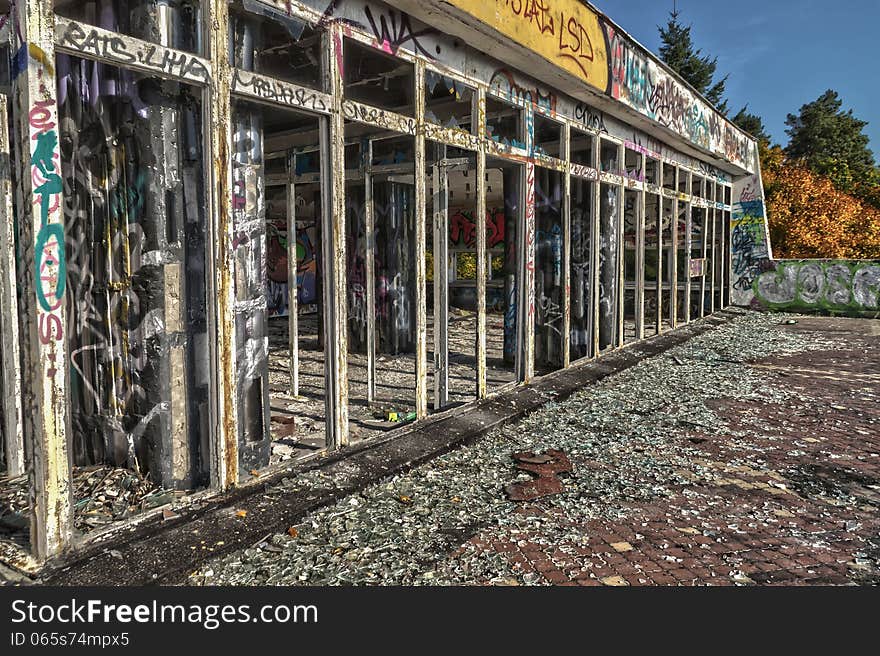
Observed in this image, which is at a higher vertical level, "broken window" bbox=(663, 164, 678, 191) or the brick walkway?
"broken window" bbox=(663, 164, 678, 191)

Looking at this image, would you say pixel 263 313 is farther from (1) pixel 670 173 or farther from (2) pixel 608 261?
(1) pixel 670 173

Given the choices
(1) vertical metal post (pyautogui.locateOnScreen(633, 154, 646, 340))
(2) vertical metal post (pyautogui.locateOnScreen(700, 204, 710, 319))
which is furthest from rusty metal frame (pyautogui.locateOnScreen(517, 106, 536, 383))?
(2) vertical metal post (pyautogui.locateOnScreen(700, 204, 710, 319))

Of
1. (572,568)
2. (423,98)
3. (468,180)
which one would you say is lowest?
(572,568)

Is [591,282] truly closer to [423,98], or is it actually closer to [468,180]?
[423,98]

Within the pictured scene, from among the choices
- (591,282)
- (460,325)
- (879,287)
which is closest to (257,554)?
(591,282)

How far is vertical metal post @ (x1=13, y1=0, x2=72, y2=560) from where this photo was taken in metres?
2.81

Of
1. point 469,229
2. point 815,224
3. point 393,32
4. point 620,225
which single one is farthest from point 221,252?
point 815,224

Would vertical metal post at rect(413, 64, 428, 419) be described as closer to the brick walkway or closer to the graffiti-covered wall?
the graffiti-covered wall

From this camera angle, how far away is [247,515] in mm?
3580

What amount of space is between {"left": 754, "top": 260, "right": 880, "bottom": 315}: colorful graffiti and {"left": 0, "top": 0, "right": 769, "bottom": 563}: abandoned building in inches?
414

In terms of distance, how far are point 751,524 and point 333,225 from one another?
3.36 meters

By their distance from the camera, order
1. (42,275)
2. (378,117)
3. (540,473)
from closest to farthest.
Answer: (42,275) → (540,473) → (378,117)

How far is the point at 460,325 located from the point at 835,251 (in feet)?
49.7

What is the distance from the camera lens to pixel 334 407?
185 inches
